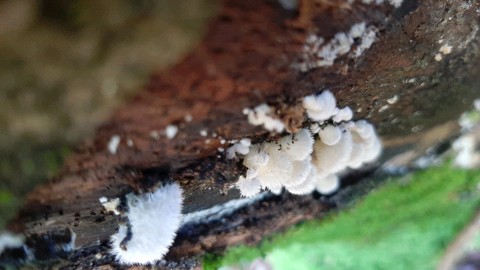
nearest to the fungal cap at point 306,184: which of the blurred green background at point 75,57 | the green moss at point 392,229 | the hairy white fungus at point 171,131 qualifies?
the hairy white fungus at point 171,131

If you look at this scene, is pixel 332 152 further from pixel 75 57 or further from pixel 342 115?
pixel 75 57

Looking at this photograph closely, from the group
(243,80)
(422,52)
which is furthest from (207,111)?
(422,52)

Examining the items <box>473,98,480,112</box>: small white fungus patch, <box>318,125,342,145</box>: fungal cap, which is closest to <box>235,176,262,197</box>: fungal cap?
<box>318,125,342,145</box>: fungal cap

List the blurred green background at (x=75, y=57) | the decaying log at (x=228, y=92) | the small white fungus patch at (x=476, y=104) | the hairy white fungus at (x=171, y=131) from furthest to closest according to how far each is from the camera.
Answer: the small white fungus patch at (x=476, y=104) → the hairy white fungus at (x=171, y=131) → the decaying log at (x=228, y=92) → the blurred green background at (x=75, y=57)

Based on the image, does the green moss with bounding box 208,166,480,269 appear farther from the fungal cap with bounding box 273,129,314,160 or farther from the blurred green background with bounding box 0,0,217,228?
the blurred green background with bounding box 0,0,217,228

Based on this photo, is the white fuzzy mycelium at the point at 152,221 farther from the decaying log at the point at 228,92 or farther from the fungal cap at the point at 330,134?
the fungal cap at the point at 330,134

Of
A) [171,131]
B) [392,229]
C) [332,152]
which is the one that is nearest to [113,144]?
[171,131]

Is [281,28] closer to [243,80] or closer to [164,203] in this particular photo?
[243,80]
